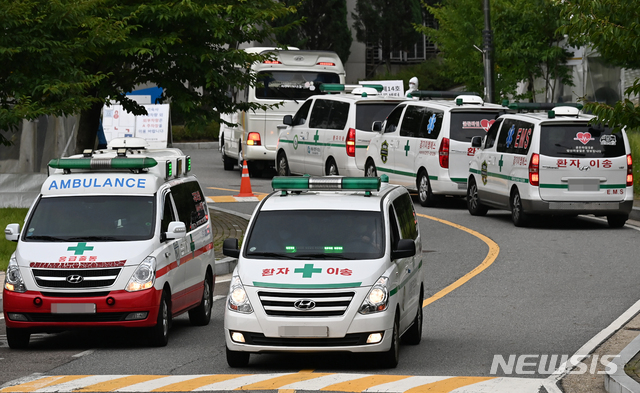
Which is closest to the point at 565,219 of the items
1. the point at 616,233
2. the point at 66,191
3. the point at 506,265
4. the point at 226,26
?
the point at 616,233

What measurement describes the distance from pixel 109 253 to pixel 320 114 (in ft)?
51.0

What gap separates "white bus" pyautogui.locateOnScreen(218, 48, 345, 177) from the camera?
2888 centimetres

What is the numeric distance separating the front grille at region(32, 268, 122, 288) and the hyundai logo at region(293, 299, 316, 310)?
7.39 ft

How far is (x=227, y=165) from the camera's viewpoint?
107 feet

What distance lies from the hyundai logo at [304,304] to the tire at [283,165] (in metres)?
18.3

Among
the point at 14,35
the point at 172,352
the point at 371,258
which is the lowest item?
the point at 172,352

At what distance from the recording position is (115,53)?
58.5 ft

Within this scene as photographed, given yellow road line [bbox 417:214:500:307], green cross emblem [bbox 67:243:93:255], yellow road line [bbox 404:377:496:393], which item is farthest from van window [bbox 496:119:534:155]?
yellow road line [bbox 404:377:496:393]

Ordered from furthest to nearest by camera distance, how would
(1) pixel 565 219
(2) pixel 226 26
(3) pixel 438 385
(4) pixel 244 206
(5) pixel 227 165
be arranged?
(5) pixel 227 165
(4) pixel 244 206
(1) pixel 565 219
(2) pixel 226 26
(3) pixel 438 385

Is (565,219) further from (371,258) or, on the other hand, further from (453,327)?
(371,258)

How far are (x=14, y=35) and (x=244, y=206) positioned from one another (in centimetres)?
843

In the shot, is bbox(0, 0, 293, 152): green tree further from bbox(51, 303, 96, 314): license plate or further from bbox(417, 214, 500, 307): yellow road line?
bbox(51, 303, 96, 314): license plate

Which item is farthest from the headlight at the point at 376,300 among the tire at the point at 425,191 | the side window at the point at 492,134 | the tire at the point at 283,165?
the tire at the point at 283,165

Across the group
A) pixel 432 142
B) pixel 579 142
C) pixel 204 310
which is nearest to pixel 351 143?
pixel 432 142
